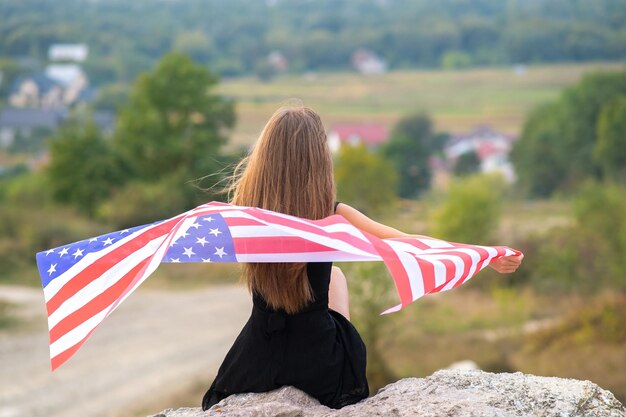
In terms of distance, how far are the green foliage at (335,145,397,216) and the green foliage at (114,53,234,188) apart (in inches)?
374

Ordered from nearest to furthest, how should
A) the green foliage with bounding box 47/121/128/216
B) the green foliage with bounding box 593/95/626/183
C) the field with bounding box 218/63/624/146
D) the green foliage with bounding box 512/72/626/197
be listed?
the green foliage with bounding box 47/121/128/216
the green foliage with bounding box 593/95/626/183
the green foliage with bounding box 512/72/626/197
the field with bounding box 218/63/624/146

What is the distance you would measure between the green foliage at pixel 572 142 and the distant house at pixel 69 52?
192 feet

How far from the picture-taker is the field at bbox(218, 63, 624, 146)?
105 m

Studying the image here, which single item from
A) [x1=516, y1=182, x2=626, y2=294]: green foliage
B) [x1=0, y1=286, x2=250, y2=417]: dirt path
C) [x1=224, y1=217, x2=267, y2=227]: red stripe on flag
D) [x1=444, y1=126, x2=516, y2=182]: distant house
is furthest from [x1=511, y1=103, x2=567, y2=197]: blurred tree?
[x1=224, y1=217, x2=267, y2=227]: red stripe on flag

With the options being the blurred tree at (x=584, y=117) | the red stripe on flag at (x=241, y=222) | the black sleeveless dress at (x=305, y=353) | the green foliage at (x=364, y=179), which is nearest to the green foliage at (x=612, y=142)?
the blurred tree at (x=584, y=117)

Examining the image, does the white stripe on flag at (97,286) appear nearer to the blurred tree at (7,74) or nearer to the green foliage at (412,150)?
the green foliage at (412,150)

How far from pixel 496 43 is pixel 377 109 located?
27319mm

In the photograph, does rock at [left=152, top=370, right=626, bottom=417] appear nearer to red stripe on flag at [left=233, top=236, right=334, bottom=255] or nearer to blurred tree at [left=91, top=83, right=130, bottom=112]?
red stripe on flag at [left=233, top=236, right=334, bottom=255]

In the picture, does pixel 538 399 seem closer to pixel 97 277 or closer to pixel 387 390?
pixel 387 390

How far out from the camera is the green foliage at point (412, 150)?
78.8 metres

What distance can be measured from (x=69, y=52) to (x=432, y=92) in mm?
42909

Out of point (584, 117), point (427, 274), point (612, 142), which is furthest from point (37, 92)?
point (427, 274)

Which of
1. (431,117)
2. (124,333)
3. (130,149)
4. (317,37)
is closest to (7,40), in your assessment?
(317,37)

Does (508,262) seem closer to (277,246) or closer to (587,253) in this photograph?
(277,246)
